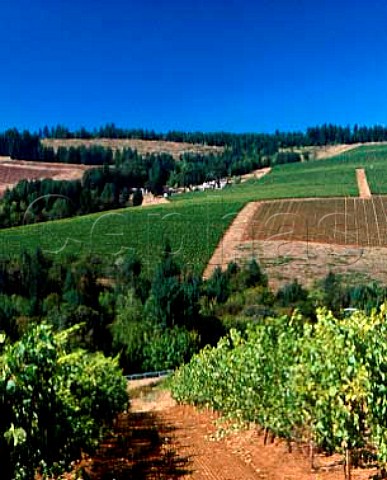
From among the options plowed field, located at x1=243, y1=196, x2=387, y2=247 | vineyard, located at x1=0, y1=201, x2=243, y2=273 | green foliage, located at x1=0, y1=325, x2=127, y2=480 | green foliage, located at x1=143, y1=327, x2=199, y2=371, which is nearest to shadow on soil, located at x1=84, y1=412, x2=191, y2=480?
green foliage, located at x1=0, y1=325, x2=127, y2=480

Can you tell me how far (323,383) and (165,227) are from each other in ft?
232

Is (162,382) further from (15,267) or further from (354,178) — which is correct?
(354,178)

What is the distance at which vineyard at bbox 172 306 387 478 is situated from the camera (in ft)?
31.3

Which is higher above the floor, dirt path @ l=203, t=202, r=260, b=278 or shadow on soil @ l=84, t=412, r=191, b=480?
dirt path @ l=203, t=202, r=260, b=278

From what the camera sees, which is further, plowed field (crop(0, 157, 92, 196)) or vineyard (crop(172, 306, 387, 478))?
plowed field (crop(0, 157, 92, 196))

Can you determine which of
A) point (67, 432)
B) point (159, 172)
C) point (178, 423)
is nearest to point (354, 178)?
point (159, 172)

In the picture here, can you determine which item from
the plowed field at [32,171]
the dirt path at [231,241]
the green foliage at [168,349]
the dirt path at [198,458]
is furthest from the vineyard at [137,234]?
the dirt path at [198,458]

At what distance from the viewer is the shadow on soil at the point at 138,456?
1645cm

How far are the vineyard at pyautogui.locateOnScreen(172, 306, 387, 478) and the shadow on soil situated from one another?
108 inches

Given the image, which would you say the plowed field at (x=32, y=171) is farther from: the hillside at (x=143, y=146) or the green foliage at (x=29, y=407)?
the green foliage at (x=29, y=407)

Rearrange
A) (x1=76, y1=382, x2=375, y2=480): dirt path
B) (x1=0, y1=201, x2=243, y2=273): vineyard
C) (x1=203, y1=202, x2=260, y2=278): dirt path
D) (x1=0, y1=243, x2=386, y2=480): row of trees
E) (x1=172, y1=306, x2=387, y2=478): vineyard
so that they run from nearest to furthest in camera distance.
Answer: (x1=172, y1=306, x2=387, y2=478): vineyard
(x1=76, y1=382, x2=375, y2=480): dirt path
(x1=0, y1=243, x2=386, y2=480): row of trees
(x1=203, y1=202, x2=260, y2=278): dirt path
(x1=0, y1=201, x2=243, y2=273): vineyard

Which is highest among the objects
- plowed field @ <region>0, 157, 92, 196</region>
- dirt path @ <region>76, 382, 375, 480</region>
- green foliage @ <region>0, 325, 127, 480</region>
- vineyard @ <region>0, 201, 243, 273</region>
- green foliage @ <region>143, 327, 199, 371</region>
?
plowed field @ <region>0, 157, 92, 196</region>

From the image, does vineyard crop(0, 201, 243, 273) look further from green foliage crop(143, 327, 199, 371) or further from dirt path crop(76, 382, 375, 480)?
dirt path crop(76, 382, 375, 480)

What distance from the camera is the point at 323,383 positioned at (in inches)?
427
